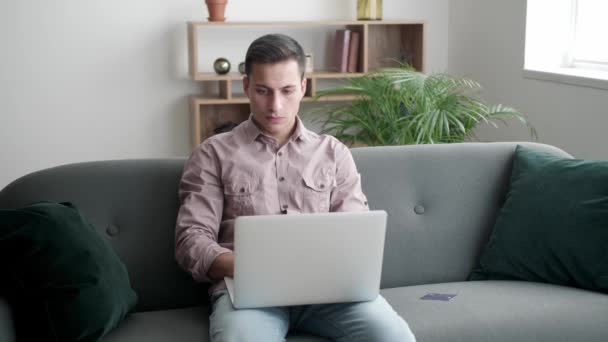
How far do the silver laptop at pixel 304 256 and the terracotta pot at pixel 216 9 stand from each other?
3021mm

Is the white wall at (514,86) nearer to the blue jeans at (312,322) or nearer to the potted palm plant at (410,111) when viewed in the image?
the potted palm plant at (410,111)

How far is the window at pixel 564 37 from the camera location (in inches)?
163

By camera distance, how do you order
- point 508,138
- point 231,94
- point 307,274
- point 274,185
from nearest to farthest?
1. point 307,274
2. point 274,185
3. point 508,138
4. point 231,94

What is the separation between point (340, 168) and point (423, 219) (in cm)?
38

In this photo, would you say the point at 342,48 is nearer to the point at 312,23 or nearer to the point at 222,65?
the point at 312,23

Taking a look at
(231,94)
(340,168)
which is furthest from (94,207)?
(231,94)

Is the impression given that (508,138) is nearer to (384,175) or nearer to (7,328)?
(384,175)

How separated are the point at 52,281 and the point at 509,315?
45.6 inches

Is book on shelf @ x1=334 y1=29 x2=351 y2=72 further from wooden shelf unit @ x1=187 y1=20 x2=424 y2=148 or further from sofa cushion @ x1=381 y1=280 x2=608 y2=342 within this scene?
sofa cushion @ x1=381 y1=280 x2=608 y2=342

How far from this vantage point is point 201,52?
4945 mm

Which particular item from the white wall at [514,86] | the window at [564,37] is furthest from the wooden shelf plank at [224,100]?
the window at [564,37]

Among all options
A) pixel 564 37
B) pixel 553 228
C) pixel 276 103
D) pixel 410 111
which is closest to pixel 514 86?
pixel 564 37

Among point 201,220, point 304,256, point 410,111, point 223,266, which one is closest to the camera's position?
point 304,256

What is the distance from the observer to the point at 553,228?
2.38 m
